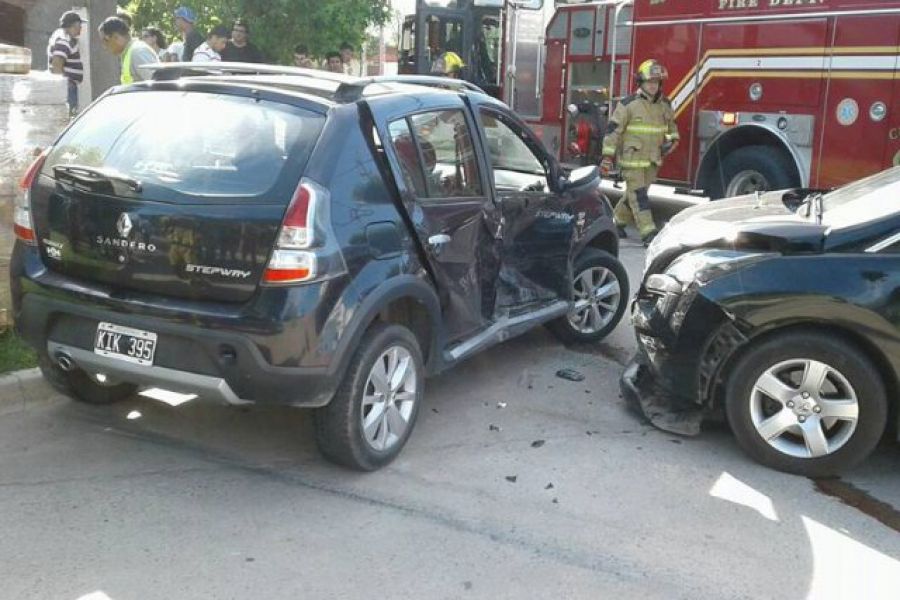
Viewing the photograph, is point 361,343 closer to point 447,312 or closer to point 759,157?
point 447,312

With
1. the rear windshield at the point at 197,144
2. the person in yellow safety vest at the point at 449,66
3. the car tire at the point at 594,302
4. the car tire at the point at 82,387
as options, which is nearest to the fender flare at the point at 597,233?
the car tire at the point at 594,302

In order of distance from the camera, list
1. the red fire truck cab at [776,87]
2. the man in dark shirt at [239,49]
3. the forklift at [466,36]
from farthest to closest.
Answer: the forklift at [466,36] → the man in dark shirt at [239,49] → the red fire truck cab at [776,87]

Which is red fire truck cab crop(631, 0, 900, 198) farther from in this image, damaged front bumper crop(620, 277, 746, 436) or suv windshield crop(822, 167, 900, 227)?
damaged front bumper crop(620, 277, 746, 436)

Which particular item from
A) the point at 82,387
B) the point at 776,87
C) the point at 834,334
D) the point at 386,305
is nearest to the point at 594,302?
the point at 834,334

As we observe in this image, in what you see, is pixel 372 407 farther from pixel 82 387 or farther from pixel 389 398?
pixel 82 387

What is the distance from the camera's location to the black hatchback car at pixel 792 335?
422cm

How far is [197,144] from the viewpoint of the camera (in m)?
3.92

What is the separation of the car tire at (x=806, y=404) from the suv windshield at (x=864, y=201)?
69 centimetres

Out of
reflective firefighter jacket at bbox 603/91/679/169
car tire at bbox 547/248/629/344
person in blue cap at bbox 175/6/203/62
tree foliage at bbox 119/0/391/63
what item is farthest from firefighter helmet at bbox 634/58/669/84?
tree foliage at bbox 119/0/391/63

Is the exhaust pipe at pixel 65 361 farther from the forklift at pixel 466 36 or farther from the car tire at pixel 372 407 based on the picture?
the forklift at pixel 466 36

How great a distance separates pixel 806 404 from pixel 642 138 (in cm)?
569

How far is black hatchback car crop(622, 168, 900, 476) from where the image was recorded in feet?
13.9

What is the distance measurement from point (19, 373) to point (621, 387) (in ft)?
10.5

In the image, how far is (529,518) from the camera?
152 inches
